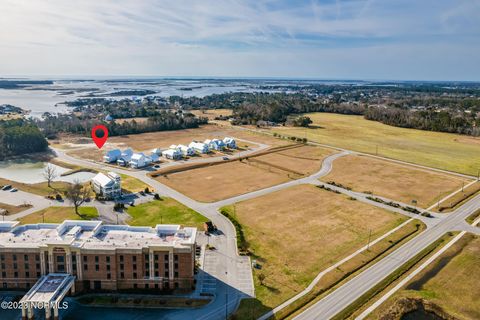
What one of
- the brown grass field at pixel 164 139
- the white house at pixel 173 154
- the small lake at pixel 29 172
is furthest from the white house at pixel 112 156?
the white house at pixel 173 154

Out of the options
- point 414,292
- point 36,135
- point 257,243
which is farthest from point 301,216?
point 36,135

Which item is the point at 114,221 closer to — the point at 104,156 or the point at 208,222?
the point at 208,222

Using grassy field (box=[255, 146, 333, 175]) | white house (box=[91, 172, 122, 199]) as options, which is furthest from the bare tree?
grassy field (box=[255, 146, 333, 175])

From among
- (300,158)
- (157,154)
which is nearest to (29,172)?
(157,154)

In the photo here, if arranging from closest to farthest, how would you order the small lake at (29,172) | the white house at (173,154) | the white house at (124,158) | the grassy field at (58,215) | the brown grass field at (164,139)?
the grassy field at (58,215), the small lake at (29,172), the white house at (124,158), the white house at (173,154), the brown grass field at (164,139)

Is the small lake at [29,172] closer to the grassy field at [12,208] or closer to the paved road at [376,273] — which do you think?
the grassy field at [12,208]
